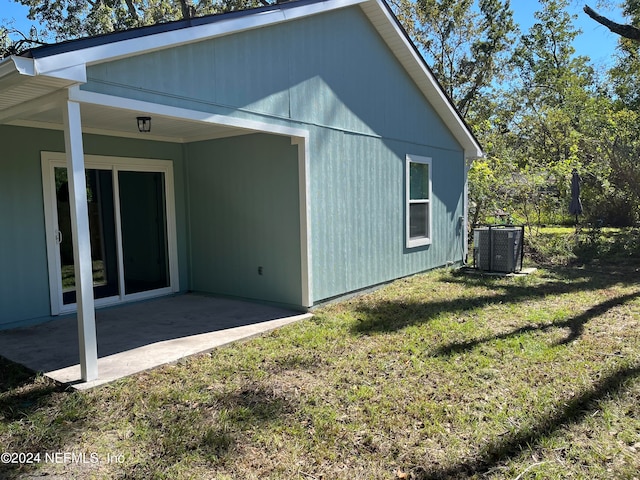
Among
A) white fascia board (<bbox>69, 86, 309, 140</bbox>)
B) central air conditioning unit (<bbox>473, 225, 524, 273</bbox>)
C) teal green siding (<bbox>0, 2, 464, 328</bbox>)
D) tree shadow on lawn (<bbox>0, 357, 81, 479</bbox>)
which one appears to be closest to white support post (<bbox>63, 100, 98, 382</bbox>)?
white fascia board (<bbox>69, 86, 309, 140</bbox>)

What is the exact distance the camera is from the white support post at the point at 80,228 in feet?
12.2

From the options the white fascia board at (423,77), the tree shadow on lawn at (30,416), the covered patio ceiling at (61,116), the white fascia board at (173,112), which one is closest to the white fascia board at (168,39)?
the covered patio ceiling at (61,116)

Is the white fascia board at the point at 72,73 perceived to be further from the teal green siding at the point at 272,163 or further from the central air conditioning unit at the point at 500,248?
the central air conditioning unit at the point at 500,248

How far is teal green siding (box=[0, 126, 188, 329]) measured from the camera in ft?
18.1

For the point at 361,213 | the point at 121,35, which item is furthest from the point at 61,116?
the point at 361,213

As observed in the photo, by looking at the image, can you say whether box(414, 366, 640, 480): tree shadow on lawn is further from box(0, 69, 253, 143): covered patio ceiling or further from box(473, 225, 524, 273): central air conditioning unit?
box(473, 225, 524, 273): central air conditioning unit

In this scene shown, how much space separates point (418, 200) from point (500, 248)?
5.79 feet

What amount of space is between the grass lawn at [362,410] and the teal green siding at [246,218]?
1.31 m

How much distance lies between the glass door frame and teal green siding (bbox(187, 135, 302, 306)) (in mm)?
320

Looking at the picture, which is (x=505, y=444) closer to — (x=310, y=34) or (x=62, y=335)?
(x=62, y=335)

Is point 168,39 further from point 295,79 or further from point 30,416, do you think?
point 30,416

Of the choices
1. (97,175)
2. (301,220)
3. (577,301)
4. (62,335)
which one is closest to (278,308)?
(301,220)

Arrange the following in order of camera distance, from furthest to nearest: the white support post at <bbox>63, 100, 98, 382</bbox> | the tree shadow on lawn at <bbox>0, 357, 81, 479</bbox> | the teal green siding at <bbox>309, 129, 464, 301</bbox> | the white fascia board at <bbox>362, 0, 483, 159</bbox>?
the white fascia board at <bbox>362, 0, 483, 159</bbox> → the teal green siding at <bbox>309, 129, 464, 301</bbox> → the white support post at <bbox>63, 100, 98, 382</bbox> → the tree shadow on lawn at <bbox>0, 357, 81, 479</bbox>

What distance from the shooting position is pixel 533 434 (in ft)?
10.4
